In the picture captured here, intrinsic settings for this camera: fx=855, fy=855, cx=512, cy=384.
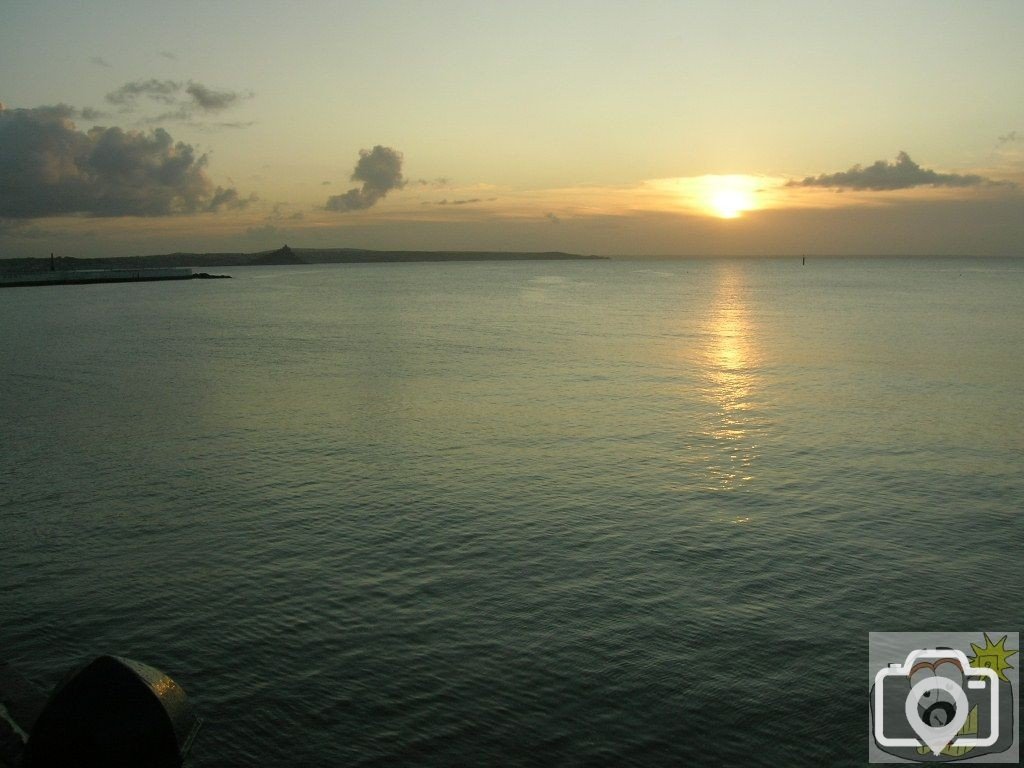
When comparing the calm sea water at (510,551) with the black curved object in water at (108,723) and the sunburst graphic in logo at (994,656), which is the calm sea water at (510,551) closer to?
the sunburst graphic in logo at (994,656)

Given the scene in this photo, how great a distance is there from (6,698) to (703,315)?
295 feet

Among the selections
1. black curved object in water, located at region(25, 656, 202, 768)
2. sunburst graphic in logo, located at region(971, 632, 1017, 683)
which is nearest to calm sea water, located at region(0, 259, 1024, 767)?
sunburst graphic in logo, located at region(971, 632, 1017, 683)

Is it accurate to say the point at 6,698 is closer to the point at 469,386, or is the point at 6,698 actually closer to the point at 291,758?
the point at 291,758

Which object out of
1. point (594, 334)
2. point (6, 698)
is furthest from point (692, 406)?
point (594, 334)

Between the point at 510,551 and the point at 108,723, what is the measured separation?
9.16m

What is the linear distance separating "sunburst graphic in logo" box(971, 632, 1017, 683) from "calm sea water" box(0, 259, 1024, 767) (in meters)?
0.58

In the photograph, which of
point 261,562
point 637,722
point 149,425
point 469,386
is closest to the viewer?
point 637,722

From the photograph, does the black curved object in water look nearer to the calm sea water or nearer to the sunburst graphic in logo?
the calm sea water

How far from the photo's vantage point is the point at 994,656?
13188mm

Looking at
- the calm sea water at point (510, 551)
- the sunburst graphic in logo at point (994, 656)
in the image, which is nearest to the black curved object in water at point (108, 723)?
the calm sea water at point (510, 551)

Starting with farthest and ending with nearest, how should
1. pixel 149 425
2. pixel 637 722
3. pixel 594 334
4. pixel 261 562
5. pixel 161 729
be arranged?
pixel 594 334 < pixel 149 425 < pixel 261 562 < pixel 637 722 < pixel 161 729

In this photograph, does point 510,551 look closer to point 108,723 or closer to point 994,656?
point 994,656

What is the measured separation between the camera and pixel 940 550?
17.8 meters

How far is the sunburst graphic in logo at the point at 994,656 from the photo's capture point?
12.8 metres
